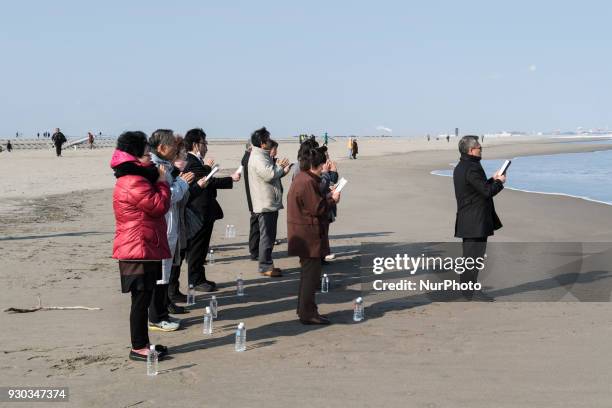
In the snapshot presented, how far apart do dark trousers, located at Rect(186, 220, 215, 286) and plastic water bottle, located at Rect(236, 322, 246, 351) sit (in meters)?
2.70

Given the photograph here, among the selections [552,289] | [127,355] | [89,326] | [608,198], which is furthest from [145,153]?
[608,198]

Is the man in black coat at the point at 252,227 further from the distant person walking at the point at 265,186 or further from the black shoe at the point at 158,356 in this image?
the black shoe at the point at 158,356

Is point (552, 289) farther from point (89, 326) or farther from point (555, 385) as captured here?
point (89, 326)

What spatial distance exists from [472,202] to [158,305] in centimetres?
402

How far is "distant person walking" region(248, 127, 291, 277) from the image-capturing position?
9.82 metres

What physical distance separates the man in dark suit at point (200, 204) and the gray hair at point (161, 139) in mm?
1867

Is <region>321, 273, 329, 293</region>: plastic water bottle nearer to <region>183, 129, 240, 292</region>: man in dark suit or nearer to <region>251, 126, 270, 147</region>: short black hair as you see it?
<region>183, 129, 240, 292</region>: man in dark suit

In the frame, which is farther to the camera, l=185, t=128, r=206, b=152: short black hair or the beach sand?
l=185, t=128, r=206, b=152: short black hair

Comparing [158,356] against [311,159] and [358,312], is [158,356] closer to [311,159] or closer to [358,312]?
[358,312]

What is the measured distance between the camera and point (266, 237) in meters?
9.91

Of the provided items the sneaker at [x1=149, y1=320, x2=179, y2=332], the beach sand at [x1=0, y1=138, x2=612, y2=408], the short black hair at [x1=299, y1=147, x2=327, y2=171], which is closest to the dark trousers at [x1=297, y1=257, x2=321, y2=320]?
the beach sand at [x1=0, y1=138, x2=612, y2=408]

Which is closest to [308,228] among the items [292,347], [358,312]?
[358,312]

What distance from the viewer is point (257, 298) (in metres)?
8.70

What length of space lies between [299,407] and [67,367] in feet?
7.57
